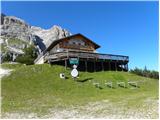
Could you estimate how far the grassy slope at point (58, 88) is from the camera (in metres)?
30.6

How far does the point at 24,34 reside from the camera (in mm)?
165000

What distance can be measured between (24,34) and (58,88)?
5173 inches

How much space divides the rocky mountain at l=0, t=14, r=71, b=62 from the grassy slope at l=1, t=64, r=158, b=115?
102467 mm

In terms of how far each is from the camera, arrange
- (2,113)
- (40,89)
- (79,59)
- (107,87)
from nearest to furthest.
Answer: (2,113) → (40,89) → (107,87) → (79,59)

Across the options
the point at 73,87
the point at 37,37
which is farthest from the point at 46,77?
the point at 37,37

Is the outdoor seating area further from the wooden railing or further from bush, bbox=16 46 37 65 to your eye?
bush, bbox=16 46 37 65

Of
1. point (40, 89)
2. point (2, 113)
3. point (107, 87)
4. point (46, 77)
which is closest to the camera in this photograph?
point (2, 113)

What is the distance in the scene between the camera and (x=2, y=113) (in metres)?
21.1

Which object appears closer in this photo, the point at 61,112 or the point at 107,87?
the point at 61,112

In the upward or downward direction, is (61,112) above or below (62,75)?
below

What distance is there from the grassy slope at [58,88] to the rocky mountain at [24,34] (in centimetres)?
10247

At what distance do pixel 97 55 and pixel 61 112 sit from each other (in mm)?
31142

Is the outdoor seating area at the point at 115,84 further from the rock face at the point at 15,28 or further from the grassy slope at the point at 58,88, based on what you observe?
the rock face at the point at 15,28

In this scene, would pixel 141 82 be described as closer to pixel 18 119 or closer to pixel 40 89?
pixel 40 89
